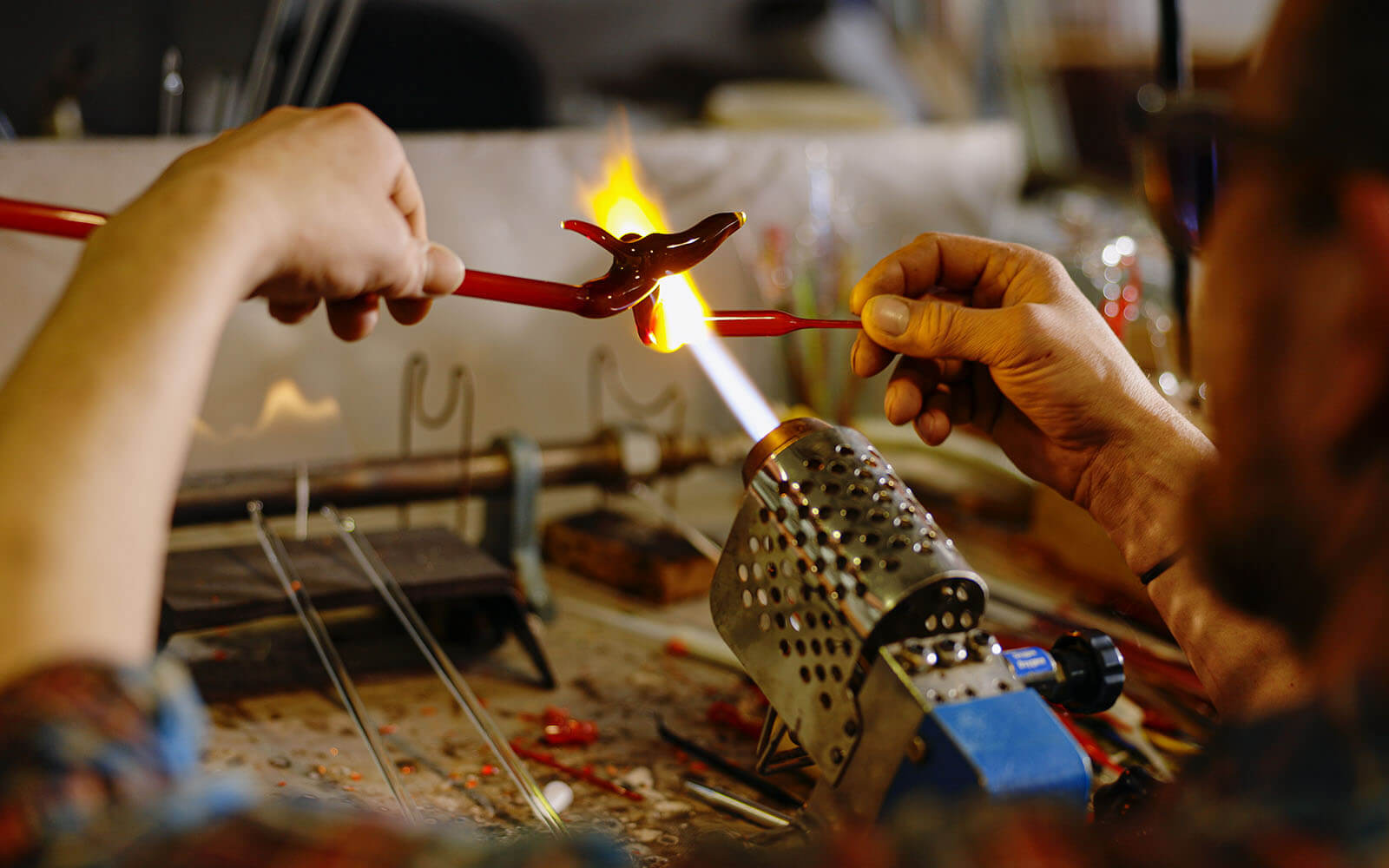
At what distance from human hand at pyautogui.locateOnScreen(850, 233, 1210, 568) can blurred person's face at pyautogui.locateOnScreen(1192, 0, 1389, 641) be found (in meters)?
0.41

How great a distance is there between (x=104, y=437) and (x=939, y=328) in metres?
0.67

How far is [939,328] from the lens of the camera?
968mm

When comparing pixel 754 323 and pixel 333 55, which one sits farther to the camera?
pixel 333 55

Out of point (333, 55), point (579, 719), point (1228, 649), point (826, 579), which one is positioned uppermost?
point (333, 55)

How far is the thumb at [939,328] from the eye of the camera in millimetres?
965

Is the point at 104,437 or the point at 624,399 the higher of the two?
the point at 104,437

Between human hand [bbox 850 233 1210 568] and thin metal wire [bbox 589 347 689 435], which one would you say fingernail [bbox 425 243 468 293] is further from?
thin metal wire [bbox 589 347 689 435]

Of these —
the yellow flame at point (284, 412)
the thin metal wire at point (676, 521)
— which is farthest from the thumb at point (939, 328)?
the yellow flame at point (284, 412)

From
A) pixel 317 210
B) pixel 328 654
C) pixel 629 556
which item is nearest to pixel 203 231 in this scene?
pixel 317 210

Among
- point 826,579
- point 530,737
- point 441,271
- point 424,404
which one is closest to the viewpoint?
point 826,579

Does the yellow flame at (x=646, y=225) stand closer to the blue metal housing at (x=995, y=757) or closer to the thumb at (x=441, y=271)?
the thumb at (x=441, y=271)

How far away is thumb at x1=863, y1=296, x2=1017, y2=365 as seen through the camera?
0.97m

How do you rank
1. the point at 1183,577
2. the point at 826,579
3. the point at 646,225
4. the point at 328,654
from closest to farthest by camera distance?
the point at 826,579 < the point at 1183,577 < the point at 328,654 < the point at 646,225

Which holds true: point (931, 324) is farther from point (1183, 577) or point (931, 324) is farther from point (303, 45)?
point (303, 45)
